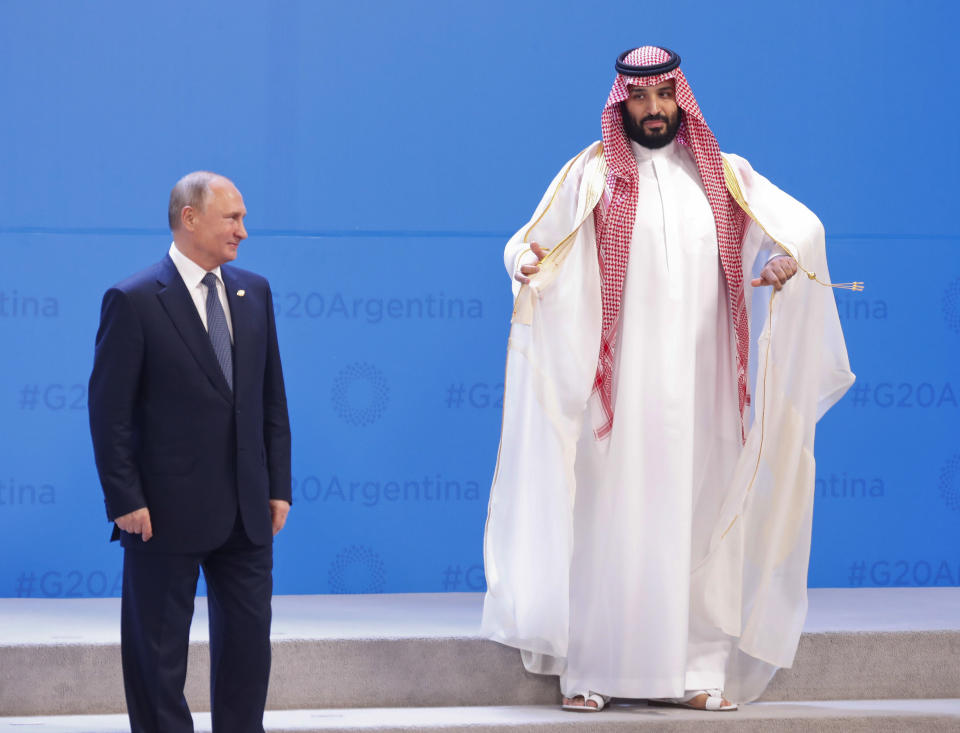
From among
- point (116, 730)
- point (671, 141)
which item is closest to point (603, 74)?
point (671, 141)

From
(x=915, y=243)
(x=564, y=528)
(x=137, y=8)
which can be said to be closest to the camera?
(x=564, y=528)

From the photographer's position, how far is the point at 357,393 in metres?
4.41

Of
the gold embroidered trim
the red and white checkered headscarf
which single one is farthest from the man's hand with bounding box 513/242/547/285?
the gold embroidered trim

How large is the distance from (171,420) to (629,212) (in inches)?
52.5

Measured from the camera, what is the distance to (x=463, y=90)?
447 cm

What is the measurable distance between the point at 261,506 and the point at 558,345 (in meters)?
0.96

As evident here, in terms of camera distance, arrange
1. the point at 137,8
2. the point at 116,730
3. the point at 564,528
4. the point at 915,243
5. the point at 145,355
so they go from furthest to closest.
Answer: the point at 915,243 < the point at 137,8 < the point at 564,528 < the point at 116,730 < the point at 145,355

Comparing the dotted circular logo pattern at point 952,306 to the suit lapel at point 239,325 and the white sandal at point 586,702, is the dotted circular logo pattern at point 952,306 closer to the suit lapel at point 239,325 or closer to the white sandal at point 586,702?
the white sandal at point 586,702

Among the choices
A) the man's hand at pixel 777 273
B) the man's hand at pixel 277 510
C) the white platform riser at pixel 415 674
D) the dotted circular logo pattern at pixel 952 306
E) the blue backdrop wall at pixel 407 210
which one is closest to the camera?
the man's hand at pixel 277 510

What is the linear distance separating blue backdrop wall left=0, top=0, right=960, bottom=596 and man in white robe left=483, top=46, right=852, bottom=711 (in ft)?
3.82

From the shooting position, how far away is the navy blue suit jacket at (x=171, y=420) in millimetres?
2543

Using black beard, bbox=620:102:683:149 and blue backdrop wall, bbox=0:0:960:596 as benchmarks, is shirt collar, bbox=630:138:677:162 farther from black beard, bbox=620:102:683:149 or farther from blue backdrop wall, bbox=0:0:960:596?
blue backdrop wall, bbox=0:0:960:596

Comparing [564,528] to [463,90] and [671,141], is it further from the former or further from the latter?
[463,90]

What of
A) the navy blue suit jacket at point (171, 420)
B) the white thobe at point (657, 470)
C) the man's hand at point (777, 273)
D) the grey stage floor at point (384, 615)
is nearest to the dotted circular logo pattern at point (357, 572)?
the grey stage floor at point (384, 615)
